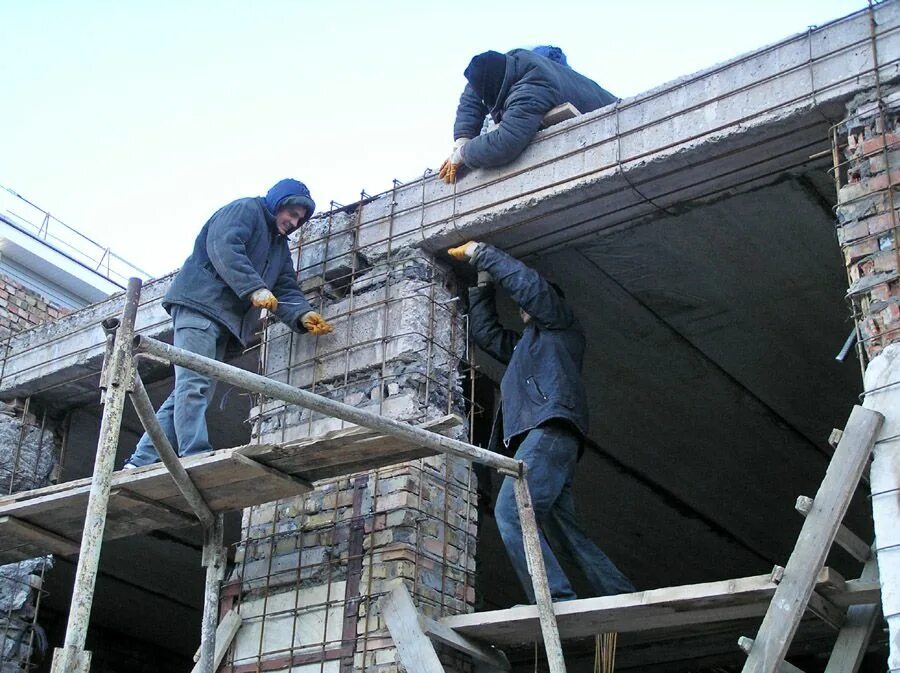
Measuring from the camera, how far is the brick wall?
9.86 meters

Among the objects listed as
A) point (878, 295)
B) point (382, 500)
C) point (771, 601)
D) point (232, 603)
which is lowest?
point (771, 601)

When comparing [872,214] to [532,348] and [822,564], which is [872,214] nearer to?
[822,564]

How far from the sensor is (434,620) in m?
5.96

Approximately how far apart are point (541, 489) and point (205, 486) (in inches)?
67.1

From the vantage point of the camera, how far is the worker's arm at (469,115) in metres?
7.30

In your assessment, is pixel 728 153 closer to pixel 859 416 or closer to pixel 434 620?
pixel 859 416

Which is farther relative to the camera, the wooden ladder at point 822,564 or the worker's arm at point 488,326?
the worker's arm at point 488,326

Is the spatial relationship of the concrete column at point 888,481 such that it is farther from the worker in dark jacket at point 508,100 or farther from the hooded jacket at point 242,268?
the hooded jacket at point 242,268

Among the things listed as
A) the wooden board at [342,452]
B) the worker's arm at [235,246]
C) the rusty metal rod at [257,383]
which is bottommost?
the rusty metal rod at [257,383]

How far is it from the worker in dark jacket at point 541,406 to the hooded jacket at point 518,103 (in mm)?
546

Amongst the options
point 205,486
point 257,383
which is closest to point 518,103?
point 205,486

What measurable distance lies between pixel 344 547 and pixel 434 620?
2.16 ft

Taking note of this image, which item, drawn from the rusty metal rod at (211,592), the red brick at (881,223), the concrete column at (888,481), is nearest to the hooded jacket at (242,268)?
the rusty metal rod at (211,592)

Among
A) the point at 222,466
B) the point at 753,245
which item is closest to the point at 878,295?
A: the point at 753,245
